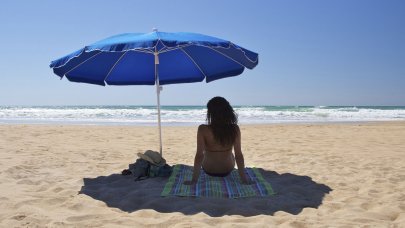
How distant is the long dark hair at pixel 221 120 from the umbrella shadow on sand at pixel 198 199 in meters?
0.81

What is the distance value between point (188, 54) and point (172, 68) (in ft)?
1.87

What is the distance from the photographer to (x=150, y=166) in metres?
5.04

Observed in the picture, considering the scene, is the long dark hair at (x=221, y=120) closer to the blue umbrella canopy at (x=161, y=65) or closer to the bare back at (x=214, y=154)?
the bare back at (x=214, y=154)

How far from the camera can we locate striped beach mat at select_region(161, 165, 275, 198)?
13.3 ft

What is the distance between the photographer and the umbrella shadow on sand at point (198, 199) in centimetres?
357

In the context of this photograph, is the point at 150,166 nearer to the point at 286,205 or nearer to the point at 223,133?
the point at 223,133

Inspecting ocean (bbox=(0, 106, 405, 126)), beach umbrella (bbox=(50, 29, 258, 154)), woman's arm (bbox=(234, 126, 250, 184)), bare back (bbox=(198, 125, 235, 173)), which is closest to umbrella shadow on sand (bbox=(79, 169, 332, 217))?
woman's arm (bbox=(234, 126, 250, 184))

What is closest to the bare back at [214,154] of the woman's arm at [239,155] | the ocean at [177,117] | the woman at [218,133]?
the woman at [218,133]

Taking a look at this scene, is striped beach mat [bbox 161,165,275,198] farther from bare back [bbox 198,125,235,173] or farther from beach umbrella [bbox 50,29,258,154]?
beach umbrella [bbox 50,29,258,154]

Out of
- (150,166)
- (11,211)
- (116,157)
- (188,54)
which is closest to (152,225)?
(11,211)

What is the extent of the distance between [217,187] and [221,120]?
0.85 meters

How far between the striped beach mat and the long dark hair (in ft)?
1.88

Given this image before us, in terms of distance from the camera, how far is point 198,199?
12.7ft

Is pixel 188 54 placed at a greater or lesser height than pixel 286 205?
greater
